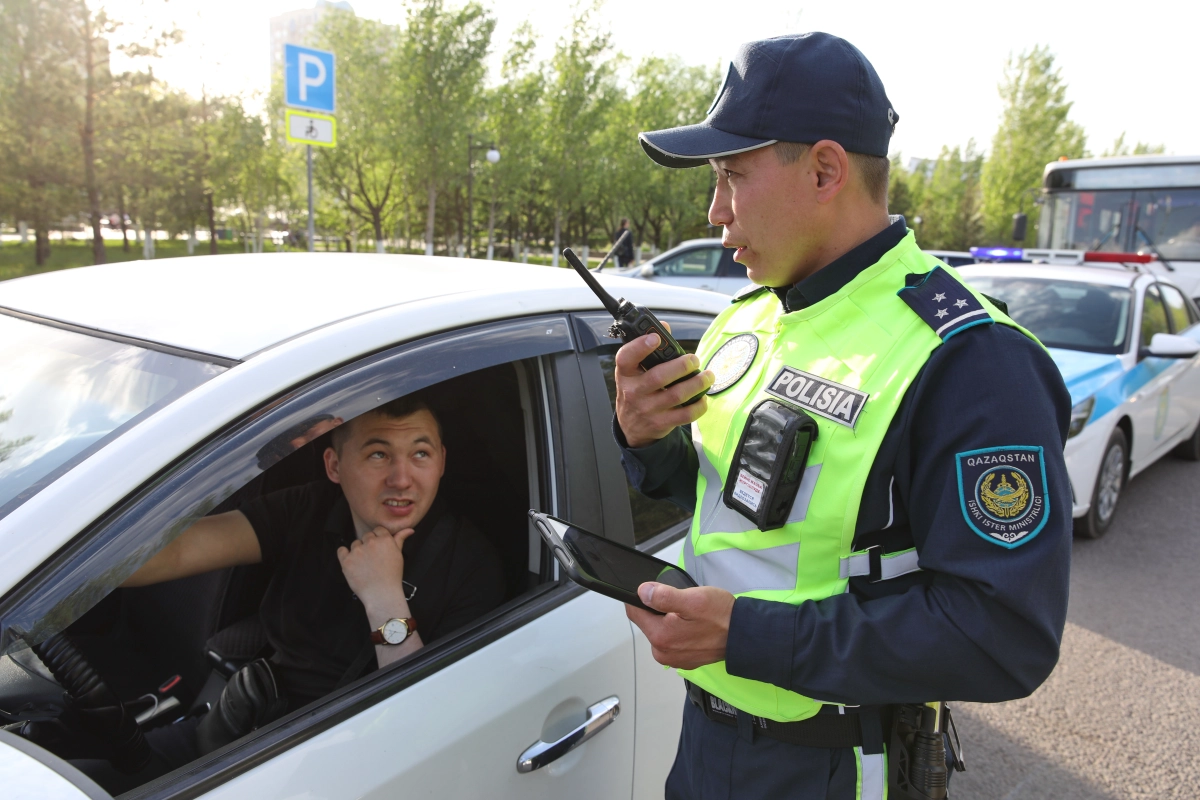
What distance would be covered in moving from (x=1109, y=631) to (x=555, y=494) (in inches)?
132

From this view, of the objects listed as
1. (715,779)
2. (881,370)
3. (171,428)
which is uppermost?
(881,370)

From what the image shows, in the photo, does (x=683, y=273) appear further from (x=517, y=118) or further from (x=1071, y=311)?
(x=517, y=118)

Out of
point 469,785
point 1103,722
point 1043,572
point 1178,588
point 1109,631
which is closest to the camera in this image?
point 1043,572

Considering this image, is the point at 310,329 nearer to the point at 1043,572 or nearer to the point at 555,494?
the point at 555,494

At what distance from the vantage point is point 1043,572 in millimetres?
1012

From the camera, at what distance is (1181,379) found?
5.71m

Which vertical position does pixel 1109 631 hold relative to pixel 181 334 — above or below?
below

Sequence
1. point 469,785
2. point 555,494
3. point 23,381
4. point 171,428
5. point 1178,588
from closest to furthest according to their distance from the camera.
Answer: point 171,428 < point 469,785 < point 23,381 < point 555,494 < point 1178,588

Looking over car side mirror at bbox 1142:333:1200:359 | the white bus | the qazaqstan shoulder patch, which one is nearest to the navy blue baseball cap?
the qazaqstan shoulder patch

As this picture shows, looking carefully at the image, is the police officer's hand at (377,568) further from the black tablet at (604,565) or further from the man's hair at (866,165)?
Answer: the man's hair at (866,165)

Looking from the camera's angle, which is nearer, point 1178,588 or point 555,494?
point 555,494

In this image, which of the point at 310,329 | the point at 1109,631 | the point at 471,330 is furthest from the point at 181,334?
the point at 1109,631

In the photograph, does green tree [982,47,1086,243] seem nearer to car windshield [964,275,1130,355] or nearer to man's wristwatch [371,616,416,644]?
car windshield [964,275,1130,355]

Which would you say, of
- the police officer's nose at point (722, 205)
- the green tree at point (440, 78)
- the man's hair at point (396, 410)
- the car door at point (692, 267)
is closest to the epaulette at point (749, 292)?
the police officer's nose at point (722, 205)
